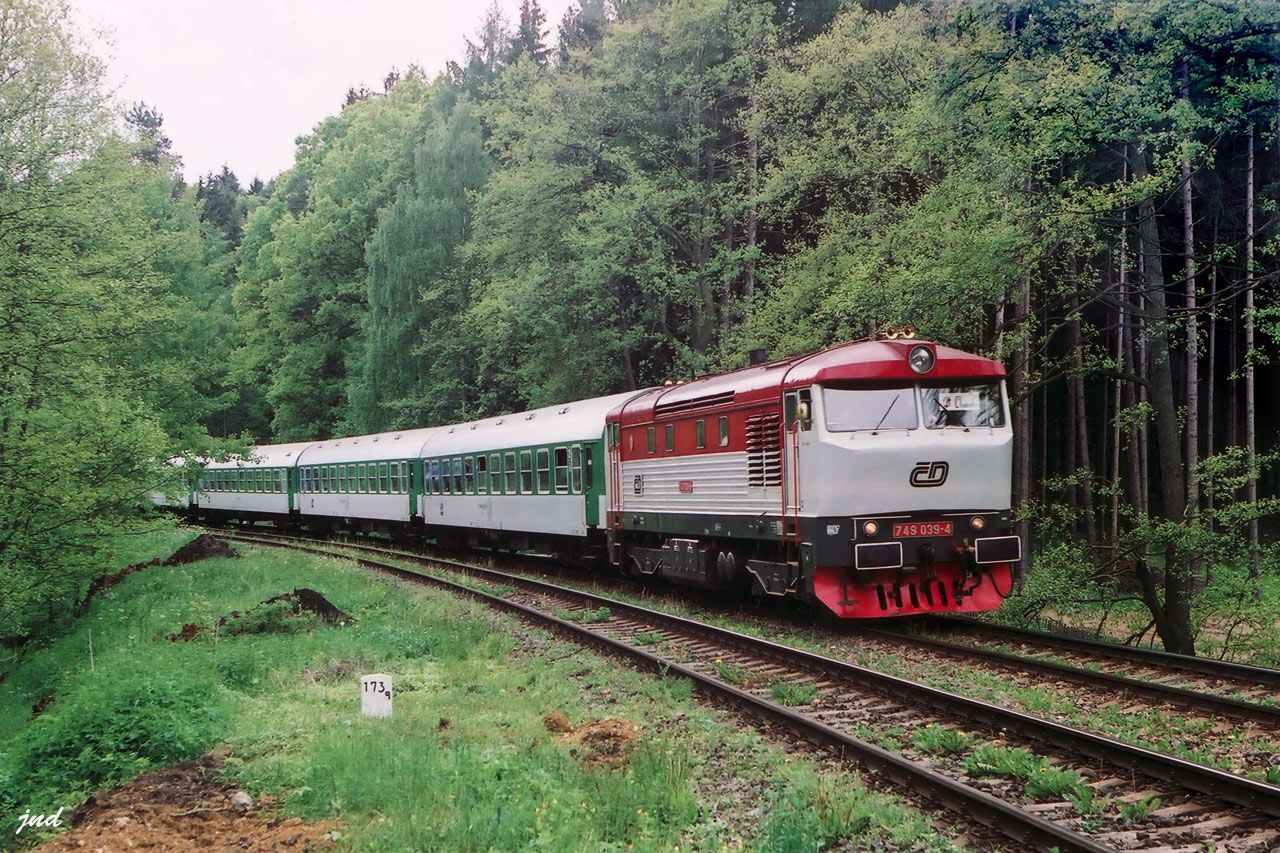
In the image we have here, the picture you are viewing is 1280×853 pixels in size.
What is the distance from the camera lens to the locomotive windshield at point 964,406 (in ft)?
42.4

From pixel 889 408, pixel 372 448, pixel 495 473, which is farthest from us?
pixel 372 448

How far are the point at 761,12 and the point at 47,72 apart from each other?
1844 cm

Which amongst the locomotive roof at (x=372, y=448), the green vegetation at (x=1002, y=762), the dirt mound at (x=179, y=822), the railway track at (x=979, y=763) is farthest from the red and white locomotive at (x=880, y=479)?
the locomotive roof at (x=372, y=448)

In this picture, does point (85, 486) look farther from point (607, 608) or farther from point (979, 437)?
point (979, 437)

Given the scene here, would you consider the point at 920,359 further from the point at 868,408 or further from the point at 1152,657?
the point at 1152,657

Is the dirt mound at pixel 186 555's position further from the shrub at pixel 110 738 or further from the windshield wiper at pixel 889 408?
the windshield wiper at pixel 889 408

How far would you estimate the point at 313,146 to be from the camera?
67.2 metres

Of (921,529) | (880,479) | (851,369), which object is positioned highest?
(851,369)

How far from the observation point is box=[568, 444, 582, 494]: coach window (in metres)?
20.1

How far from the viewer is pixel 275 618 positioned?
14.8 metres

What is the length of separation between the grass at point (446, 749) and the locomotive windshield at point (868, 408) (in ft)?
12.5

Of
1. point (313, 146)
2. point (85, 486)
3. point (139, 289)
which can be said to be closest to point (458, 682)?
point (85, 486)

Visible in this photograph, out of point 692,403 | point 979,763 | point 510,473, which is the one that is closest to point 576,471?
point 510,473

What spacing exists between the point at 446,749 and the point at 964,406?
7719 mm
